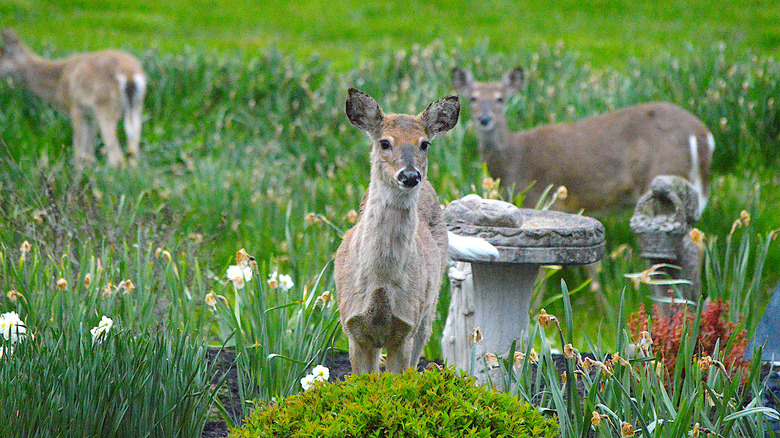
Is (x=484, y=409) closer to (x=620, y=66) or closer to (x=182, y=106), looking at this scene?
(x=182, y=106)

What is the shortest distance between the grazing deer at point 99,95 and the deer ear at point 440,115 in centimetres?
689

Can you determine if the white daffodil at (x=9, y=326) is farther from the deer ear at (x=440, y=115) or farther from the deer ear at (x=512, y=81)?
the deer ear at (x=512, y=81)

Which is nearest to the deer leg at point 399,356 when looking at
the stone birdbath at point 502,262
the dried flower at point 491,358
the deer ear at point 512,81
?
the dried flower at point 491,358

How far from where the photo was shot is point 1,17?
58.4 ft

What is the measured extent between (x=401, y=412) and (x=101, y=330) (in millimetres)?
1326

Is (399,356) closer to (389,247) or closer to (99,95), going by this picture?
(389,247)

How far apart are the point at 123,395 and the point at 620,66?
478 inches

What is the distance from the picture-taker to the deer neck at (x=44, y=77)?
10.4 meters

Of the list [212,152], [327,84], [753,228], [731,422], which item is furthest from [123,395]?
[327,84]

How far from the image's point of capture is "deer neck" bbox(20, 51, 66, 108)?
10422 mm

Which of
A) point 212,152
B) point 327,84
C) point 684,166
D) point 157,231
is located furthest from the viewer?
point 327,84

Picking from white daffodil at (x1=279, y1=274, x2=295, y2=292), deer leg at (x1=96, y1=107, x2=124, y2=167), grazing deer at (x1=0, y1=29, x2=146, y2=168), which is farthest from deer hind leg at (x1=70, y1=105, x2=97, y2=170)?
white daffodil at (x1=279, y1=274, x2=295, y2=292)

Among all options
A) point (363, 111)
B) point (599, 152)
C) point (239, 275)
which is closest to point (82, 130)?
point (599, 152)

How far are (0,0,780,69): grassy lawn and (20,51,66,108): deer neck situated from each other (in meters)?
4.29
